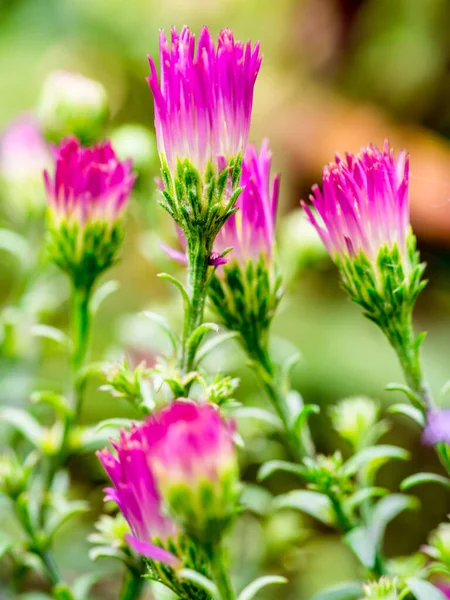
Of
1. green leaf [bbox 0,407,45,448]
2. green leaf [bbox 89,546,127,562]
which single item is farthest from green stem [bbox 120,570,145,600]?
green leaf [bbox 0,407,45,448]

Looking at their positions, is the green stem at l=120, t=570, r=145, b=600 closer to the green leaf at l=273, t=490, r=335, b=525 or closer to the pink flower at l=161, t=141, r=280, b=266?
the green leaf at l=273, t=490, r=335, b=525

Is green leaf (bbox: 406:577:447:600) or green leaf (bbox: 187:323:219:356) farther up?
green leaf (bbox: 187:323:219:356)

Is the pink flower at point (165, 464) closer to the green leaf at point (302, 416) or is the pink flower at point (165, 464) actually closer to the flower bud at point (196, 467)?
the flower bud at point (196, 467)

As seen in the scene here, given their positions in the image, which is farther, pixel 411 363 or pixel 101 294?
pixel 101 294

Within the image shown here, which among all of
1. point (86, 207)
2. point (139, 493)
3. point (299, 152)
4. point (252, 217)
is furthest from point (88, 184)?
point (299, 152)

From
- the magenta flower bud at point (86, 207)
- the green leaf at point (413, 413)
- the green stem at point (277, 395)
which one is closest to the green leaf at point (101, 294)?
the magenta flower bud at point (86, 207)

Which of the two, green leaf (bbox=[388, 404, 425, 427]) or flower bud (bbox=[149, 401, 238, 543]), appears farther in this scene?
green leaf (bbox=[388, 404, 425, 427])

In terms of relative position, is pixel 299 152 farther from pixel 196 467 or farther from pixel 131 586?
pixel 196 467
